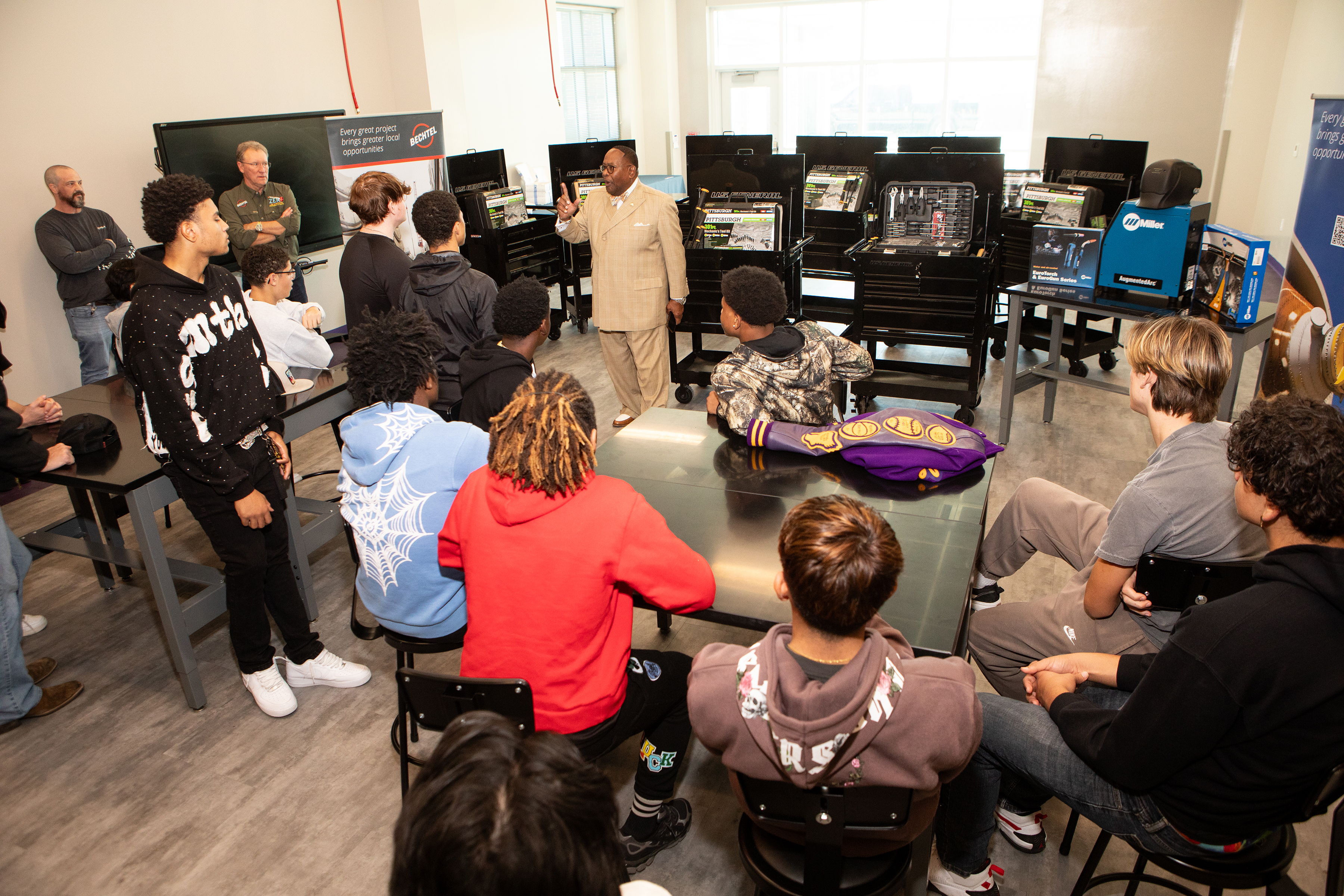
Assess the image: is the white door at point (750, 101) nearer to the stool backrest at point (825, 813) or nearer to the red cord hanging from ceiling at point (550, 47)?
the red cord hanging from ceiling at point (550, 47)

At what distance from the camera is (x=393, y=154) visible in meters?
6.47

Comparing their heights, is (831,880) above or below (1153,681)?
below

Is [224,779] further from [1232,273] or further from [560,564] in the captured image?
[1232,273]

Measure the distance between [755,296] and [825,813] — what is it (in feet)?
7.08

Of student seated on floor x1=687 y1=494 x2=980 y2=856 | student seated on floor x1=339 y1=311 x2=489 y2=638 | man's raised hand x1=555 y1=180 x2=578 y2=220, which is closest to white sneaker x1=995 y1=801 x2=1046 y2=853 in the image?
student seated on floor x1=687 y1=494 x2=980 y2=856

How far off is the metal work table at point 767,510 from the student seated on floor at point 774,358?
0.29 meters

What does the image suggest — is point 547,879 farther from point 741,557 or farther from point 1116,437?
point 1116,437

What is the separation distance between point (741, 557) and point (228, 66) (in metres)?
5.81

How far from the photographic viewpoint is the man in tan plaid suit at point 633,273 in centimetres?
454

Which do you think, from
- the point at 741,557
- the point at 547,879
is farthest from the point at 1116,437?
the point at 547,879

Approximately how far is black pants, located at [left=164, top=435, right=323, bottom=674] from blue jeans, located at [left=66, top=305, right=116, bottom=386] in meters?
3.06

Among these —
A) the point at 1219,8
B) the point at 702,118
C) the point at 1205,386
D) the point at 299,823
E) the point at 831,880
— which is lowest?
the point at 299,823

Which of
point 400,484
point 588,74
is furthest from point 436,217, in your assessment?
point 588,74

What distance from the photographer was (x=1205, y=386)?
1.99m
